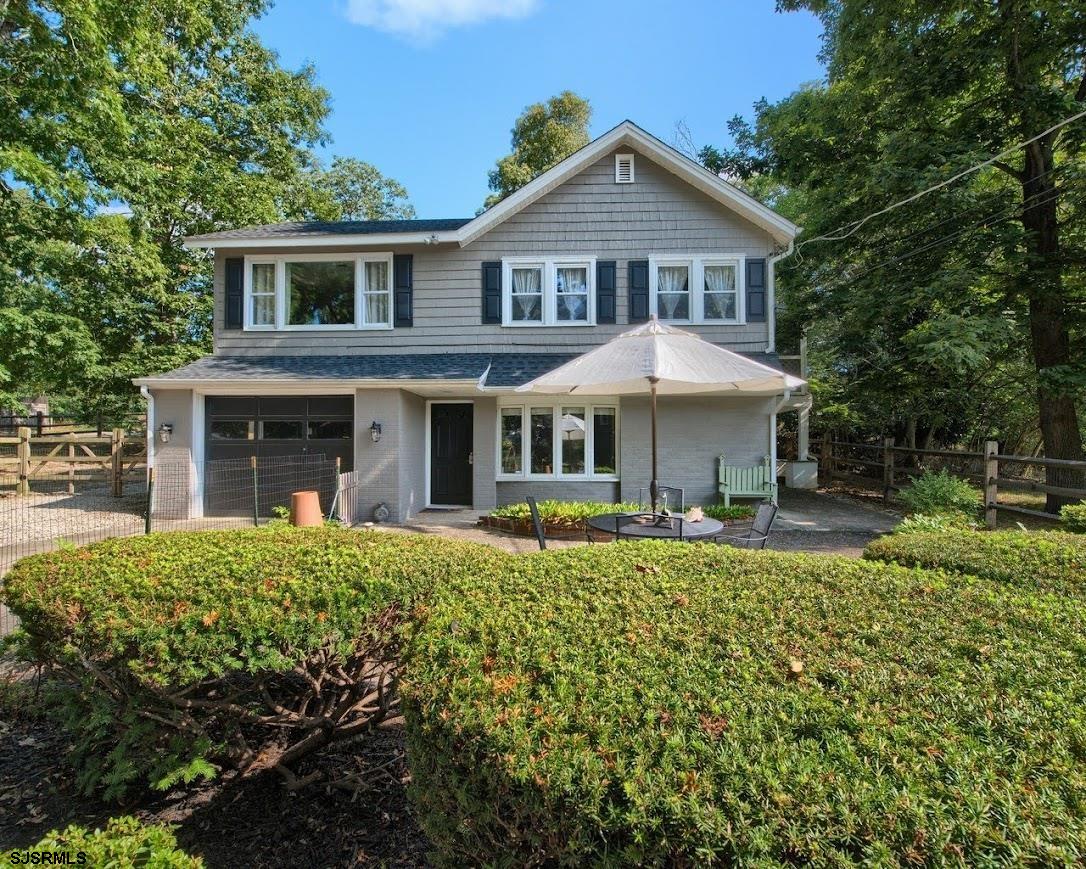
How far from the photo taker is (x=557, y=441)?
11.6 metres

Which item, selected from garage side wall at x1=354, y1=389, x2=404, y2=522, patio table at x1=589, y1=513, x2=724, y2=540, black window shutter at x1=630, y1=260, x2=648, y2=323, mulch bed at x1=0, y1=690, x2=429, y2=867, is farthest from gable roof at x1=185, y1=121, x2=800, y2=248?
mulch bed at x1=0, y1=690, x2=429, y2=867

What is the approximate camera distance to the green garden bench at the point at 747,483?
424 inches

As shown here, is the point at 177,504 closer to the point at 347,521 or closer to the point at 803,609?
the point at 347,521

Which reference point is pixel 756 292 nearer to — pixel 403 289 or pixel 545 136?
pixel 403 289

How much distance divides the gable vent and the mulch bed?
1159 centimetres

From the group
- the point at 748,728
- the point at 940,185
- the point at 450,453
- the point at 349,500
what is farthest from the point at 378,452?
the point at 940,185

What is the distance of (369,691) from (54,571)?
1754 mm

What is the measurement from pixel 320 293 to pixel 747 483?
10.1 metres

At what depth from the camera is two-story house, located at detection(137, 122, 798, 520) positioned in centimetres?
1104

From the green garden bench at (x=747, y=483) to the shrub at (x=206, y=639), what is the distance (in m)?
8.65

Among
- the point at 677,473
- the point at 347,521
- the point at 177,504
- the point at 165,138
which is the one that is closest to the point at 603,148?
the point at 677,473

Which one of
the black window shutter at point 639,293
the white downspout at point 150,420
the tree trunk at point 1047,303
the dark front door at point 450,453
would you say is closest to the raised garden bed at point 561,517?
the dark front door at point 450,453

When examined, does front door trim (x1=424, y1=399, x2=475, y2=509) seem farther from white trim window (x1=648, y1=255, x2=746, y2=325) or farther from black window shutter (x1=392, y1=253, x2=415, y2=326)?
white trim window (x1=648, y1=255, x2=746, y2=325)

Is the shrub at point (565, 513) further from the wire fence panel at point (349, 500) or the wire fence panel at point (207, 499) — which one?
the wire fence panel at point (207, 499)
